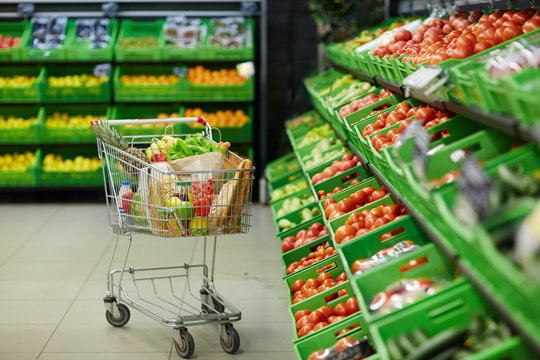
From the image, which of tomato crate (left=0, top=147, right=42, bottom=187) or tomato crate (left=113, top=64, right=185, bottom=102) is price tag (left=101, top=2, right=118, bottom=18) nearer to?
tomato crate (left=113, top=64, right=185, bottom=102)

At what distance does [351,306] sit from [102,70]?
4.82 m

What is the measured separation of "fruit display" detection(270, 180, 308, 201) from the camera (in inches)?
234

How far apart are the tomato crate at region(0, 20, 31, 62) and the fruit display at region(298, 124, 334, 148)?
3.27 m

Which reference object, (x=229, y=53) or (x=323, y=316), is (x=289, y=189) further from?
(x=323, y=316)

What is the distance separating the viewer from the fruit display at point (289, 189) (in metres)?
5.95

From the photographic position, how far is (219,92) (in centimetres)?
729

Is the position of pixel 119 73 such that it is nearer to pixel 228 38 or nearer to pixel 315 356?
pixel 228 38

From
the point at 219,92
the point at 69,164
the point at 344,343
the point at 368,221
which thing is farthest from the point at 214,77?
the point at 344,343

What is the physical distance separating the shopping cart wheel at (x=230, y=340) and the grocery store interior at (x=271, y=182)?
1 cm

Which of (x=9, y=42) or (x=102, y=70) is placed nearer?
(x=102, y=70)

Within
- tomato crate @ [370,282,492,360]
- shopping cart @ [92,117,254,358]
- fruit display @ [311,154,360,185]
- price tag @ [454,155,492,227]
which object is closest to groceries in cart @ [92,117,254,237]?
shopping cart @ [92,117,254,358]

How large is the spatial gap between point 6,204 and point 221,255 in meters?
3.05

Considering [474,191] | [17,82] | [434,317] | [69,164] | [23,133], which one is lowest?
[69,164]

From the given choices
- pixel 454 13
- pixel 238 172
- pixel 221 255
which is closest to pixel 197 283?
pixel 221 255
